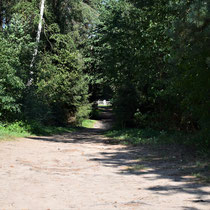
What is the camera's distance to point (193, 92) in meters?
9.59

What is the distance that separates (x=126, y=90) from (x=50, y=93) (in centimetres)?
563

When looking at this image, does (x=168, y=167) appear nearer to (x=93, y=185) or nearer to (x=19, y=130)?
(x=93, y=185)

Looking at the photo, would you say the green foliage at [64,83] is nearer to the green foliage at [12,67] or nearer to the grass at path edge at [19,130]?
the green foliage at [12,67]

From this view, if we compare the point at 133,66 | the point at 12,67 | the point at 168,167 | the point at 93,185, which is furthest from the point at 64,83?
the point at 93,185

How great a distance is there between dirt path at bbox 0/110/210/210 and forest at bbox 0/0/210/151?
3308 mm

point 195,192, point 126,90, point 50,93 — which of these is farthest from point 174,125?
point 195,192

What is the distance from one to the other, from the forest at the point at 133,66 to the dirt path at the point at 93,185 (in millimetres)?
3308

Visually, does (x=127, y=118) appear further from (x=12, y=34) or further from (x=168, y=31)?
(x=168, y=31)

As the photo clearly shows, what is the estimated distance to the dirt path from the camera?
180 inches

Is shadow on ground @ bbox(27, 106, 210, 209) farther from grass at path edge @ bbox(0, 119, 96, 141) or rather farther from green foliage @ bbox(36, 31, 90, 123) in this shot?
green foliage @ bbox(36, 31, 90, 123)

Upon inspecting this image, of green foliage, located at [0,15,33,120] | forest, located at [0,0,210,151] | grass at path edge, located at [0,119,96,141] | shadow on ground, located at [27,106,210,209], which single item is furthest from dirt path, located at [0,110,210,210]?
green foliage, located at [0,15,33,120]

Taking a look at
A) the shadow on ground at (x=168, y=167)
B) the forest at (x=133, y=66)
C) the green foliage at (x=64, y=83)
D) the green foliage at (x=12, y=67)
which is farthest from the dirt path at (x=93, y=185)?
the green foliage at (x=64, y=83)

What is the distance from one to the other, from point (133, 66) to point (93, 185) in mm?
12181

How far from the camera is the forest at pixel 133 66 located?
365 inches
